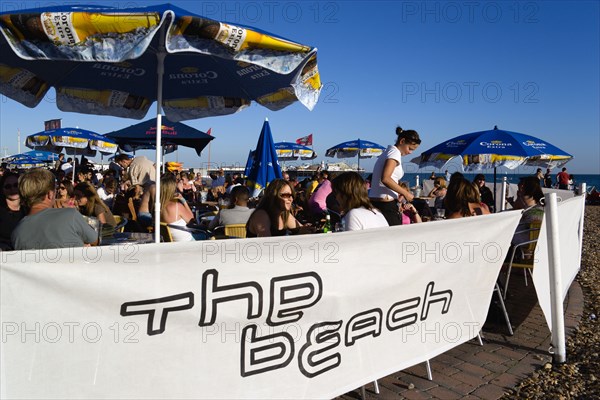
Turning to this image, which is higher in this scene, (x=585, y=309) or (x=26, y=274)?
(x=26, y=274)

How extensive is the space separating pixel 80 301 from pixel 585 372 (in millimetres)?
3765

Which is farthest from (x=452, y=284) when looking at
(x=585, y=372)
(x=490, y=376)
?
(x=585, y=372)

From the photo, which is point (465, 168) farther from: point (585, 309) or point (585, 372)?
point (585, 372)

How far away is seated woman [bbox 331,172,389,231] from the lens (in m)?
3.44

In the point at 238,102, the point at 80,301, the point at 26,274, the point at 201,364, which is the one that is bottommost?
the point at 201,364

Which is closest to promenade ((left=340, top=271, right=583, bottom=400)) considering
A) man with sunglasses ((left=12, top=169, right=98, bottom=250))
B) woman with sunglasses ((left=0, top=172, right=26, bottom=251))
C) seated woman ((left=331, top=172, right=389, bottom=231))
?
seated woman ((left=331, top=172, right=389, bottom=231))

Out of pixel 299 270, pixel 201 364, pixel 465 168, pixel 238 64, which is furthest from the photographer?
pixel 465 168

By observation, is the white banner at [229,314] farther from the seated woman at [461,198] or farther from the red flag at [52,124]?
the red flag at [52,124]

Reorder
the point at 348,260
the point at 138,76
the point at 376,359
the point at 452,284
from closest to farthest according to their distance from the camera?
1. the point at 348,260
2. the point at 376,359
3. the point at 452,284
4. the point at 138,76

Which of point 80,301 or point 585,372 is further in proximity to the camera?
point 585,372

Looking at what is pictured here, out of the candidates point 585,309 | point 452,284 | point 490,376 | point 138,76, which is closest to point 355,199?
point 452,284

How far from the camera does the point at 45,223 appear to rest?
2.81m

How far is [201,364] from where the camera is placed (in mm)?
2119

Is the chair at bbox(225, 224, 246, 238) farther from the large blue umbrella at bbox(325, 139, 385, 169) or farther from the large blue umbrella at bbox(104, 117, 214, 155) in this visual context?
the large blue umbrella at bbox(325, 139, 385, 169)
